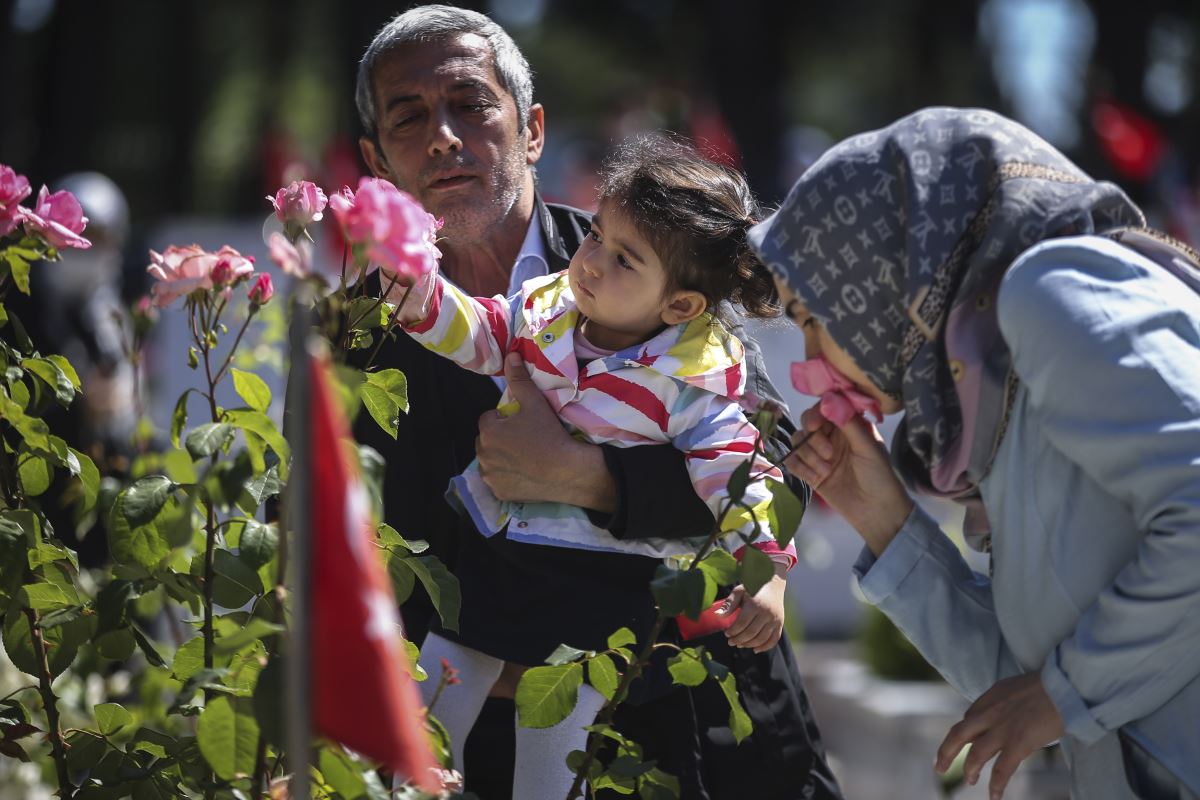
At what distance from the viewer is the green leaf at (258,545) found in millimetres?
1862

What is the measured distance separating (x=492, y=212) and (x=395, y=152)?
0.26 m

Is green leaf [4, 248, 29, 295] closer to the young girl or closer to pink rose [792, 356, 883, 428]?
the young girl

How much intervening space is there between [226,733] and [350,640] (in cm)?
47

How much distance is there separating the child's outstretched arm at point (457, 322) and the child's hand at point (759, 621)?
590 millimetres

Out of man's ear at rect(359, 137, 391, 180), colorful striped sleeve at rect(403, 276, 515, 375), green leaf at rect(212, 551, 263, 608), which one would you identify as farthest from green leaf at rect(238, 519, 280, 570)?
man's ear at rect(359, 137, 391, 180)

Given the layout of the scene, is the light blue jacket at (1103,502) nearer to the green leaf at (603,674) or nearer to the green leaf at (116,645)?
the green leaf at (603,674)

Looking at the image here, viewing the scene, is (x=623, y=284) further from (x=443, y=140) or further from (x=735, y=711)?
(x=735, y=711)

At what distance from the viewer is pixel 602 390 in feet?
8.51

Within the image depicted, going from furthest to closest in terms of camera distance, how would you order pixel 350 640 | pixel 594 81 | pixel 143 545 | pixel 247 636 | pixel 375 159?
pixel 594 81, pixel 375 159, pixel 143 545, pixel 247 636, pixel 350 640

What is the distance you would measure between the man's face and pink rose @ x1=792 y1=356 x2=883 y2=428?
3.21 feet

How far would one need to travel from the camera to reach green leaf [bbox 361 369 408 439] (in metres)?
2.07

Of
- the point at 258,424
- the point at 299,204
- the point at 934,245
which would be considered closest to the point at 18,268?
the point at 299,204

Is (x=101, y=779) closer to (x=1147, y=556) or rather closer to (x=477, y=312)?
(x=477, y=312)

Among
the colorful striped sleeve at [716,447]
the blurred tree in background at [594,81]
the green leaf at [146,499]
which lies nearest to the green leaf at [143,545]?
the green leaf at [146,499]
